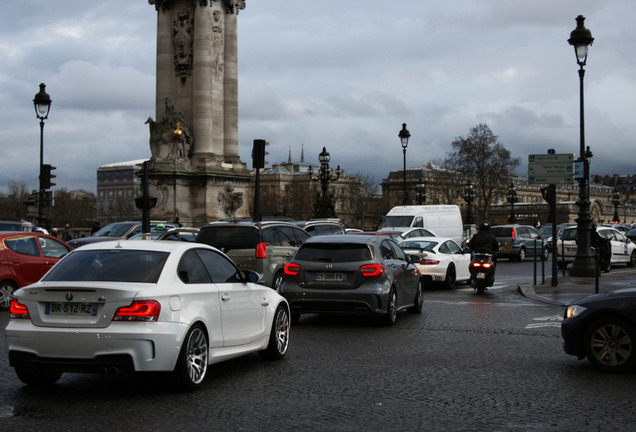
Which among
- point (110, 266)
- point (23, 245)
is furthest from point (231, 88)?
point (110, 266)

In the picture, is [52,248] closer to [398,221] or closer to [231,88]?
[398,221]

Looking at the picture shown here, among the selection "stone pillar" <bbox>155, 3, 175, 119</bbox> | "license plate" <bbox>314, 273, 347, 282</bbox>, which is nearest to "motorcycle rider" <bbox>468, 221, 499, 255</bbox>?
"license plate" <bbox>314, 273, 347, 282</bbox>

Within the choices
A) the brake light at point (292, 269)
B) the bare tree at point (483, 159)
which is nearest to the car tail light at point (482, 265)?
the brake light at point (292, 269)

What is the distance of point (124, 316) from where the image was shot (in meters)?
7.81

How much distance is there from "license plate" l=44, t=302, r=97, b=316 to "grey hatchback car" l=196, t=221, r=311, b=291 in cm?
897

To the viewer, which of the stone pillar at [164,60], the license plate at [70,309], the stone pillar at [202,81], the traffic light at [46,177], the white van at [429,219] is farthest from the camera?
the stone pillar at [164,60]

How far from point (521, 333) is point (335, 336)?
2.94 m

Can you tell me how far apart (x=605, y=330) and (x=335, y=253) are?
5422 millimetres

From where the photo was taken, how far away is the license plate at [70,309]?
25.9 feet

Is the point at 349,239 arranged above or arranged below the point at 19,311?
above

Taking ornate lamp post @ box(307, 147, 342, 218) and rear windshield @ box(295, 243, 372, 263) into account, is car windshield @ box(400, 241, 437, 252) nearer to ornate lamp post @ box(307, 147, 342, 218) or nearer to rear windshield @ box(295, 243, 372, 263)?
rear windshield @ box(295, 243, 372, 263)

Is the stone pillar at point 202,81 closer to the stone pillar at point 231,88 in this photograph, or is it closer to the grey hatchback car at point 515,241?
the stone pillar at point 231,88

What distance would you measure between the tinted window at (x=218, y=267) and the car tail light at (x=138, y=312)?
1360 millimetres

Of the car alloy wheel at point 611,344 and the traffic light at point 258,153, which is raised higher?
the traffic light at point 258,153
